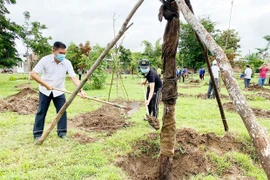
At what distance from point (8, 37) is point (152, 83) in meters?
16.2

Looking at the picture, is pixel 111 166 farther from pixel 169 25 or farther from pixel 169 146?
pixel 169 25

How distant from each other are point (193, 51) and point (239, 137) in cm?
2907

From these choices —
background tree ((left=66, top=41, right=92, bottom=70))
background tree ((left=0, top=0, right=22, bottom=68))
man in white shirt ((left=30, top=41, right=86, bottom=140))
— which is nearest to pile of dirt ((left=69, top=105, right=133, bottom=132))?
man in white shirt ((left=30, top=41, right=86, bottom=140))

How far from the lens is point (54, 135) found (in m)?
4.72

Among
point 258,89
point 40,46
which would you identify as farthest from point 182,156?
point 40,46

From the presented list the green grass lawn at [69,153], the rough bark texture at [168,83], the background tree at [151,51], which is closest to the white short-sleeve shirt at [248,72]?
the green grass lawn at [69,153]

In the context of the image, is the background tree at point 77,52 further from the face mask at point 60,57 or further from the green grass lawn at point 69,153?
the face mask at point 60,57

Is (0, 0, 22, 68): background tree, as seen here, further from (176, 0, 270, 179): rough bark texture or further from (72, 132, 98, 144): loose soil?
(176, 0, 270, 179): rough bark texture

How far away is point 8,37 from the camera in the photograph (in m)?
17.0

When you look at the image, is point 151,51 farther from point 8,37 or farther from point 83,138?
point 83,138

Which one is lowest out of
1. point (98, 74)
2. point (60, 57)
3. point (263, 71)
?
point (98, 74)

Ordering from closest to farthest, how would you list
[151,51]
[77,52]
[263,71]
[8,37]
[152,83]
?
1. [152,83]
2. [263,71]
3. [8,37]
4. [77,52]
5. [151,51]

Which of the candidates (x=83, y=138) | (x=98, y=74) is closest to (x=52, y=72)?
(x=83, y=138)

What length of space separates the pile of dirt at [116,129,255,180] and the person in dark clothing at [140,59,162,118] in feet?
3.88
